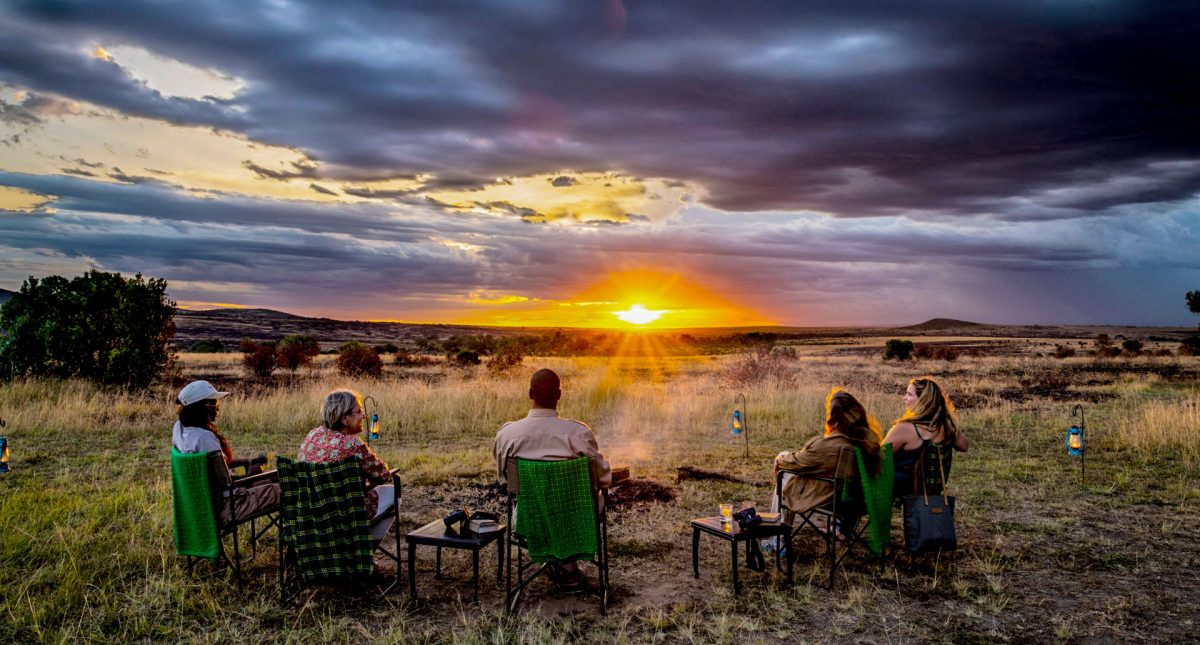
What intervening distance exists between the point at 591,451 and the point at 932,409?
3041 millimetres

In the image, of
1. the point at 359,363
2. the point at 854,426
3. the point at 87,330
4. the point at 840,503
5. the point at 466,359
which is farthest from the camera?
the point at 466,359

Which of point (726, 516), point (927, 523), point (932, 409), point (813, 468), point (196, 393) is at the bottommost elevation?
point (927, 523)

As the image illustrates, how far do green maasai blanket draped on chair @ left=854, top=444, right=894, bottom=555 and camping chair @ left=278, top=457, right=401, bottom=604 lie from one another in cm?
390

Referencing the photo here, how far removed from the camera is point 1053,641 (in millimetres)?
4766

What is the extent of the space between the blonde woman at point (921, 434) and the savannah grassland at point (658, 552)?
0.83 metres

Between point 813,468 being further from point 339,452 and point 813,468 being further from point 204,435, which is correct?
point 204,435

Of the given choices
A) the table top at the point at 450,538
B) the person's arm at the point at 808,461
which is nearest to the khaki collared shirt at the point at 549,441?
the table top at the point at 450,538

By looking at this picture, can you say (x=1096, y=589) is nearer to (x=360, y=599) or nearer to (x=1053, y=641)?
(x=1053, y=641)

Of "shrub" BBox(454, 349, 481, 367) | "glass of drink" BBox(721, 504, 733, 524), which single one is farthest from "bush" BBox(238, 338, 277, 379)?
"glass of drink" BBox(721, 504, 733, 524)

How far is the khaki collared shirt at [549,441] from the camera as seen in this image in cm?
527

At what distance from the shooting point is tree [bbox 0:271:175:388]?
57.8 feet

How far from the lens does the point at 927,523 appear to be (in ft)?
19.5

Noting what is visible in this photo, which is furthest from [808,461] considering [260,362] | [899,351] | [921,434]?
[899,351]

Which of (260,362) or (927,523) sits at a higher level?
(260,362)
